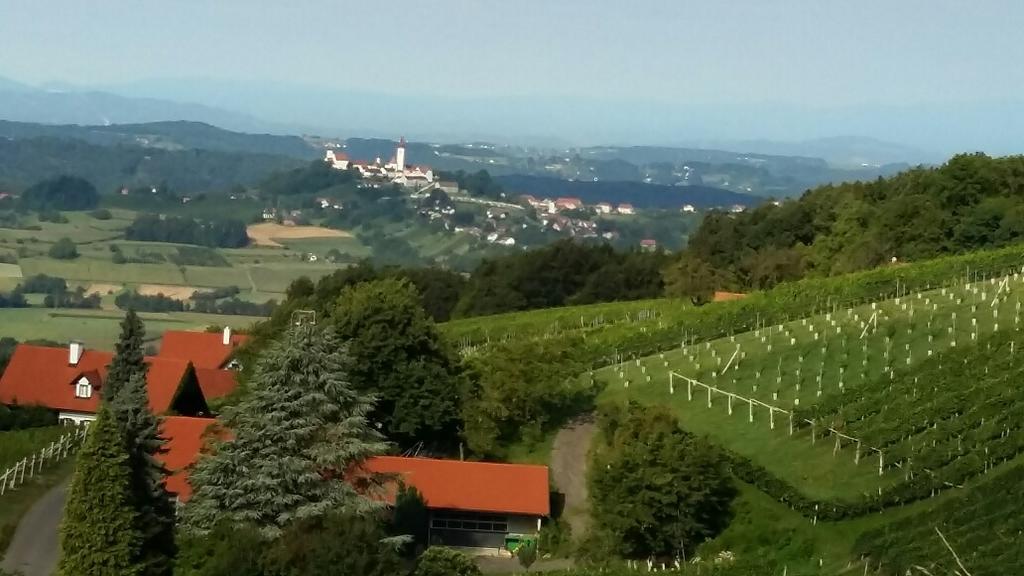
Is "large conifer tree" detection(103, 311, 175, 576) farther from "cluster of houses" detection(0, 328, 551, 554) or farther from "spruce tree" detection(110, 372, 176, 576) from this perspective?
"cluster of houses" detection(0, 328, 551, 554)

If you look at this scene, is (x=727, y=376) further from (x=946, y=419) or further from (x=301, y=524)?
(x=301, y=524)

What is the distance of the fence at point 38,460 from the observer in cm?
3416

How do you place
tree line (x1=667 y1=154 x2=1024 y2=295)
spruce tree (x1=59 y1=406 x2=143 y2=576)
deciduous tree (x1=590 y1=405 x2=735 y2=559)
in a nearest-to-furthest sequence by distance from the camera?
1. spruce tree (x1=59 y1=406 x2=143 y2=576)
2. deciduous tree (x1=590 y1=405 x2=735 y2=559)
3. tree line (x1=667 y1=154 x2=1024 y2=295)

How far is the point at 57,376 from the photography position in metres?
45.0

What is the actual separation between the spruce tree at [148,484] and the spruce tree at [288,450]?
80 cm

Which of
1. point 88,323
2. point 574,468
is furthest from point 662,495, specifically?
point 88,323

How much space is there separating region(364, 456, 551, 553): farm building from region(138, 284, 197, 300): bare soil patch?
78.9m

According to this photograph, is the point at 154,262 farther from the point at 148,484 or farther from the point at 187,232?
the point at 148,484

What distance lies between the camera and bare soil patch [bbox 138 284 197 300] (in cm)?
10838

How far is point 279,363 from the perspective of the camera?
2748 centimetres

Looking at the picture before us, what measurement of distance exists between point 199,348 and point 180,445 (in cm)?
2166

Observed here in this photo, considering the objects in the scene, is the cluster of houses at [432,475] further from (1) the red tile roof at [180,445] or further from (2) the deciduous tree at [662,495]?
(2) the deciduous tree at [662,495]

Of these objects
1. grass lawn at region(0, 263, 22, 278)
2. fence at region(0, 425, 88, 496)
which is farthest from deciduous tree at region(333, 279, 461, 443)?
grass lawn at region(0, 263, 22, 278)

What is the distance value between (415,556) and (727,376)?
40.4ft
